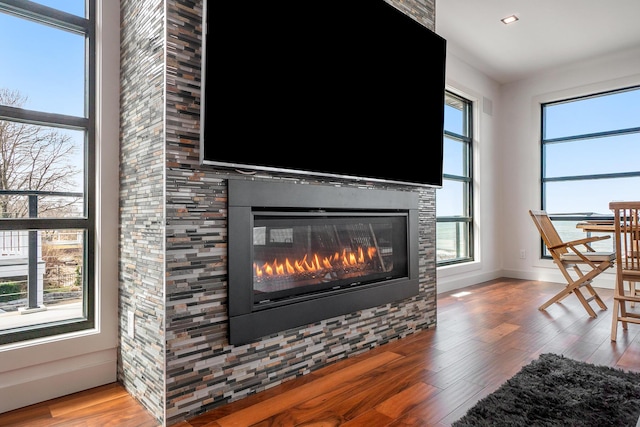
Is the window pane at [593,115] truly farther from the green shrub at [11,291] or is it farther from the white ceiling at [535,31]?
the green shrub at [11,291]

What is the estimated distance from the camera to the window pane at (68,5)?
1887mm

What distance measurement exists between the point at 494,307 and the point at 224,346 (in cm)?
271

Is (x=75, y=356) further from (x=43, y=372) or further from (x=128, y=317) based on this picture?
(x=128, y=317)

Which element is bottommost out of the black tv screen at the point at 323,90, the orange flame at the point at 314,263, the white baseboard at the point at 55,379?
the white baseboard at the point at 55,379

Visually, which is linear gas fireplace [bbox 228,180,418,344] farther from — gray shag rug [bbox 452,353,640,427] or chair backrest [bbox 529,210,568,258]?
chair backrest [bbox 529,210,568,258]

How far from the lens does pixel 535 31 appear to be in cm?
Answer: 407

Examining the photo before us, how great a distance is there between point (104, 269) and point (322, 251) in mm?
1093

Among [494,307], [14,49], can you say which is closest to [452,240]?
[494,307]

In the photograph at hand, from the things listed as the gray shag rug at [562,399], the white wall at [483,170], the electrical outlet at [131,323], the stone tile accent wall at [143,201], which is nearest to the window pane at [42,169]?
the stone tile accent wall at [143,201]

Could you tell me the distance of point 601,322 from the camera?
9.98 ft

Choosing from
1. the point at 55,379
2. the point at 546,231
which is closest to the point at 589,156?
the point at 546,231

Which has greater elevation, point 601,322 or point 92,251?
point 92,251

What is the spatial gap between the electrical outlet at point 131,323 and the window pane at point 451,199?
3.50 metres

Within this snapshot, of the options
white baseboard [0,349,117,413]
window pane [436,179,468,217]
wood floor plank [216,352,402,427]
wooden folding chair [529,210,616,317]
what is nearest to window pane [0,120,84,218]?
white baseboard [0,349,117,413]
